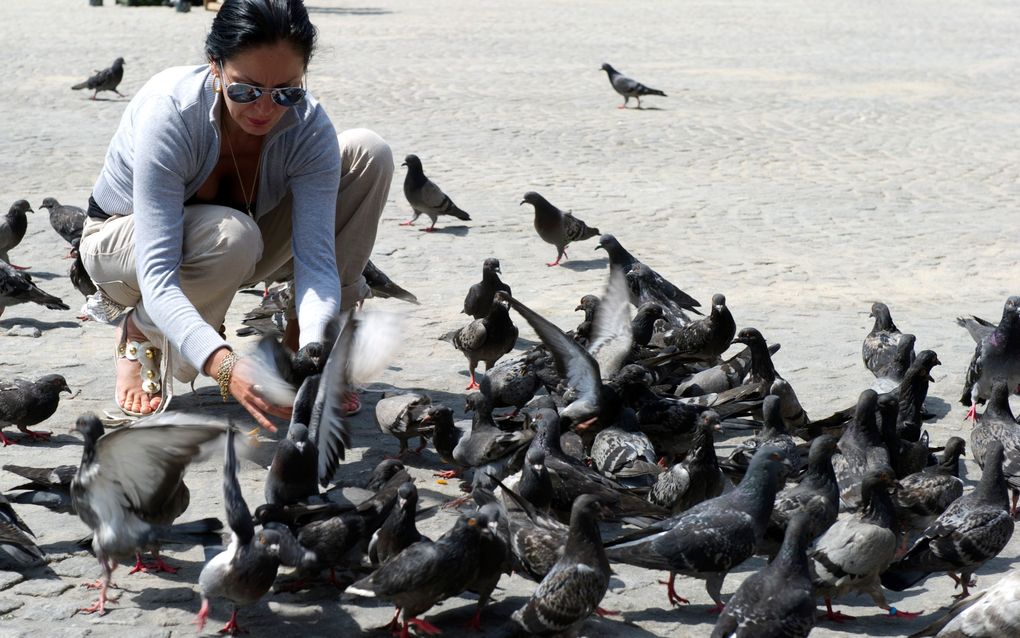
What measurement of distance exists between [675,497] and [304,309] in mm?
1866

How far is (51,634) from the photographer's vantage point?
4344mm

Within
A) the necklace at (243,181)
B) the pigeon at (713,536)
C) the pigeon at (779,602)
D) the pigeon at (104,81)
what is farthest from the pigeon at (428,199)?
the pigeon at (104,81)

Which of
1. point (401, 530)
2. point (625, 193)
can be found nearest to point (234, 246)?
point (401, 530)

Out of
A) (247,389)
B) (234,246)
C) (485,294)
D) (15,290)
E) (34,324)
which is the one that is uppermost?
(234,246)

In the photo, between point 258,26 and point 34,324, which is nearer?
point 258,26

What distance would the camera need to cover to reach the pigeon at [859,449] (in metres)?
5.91

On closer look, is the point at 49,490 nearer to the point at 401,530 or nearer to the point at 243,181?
the point at 401,530

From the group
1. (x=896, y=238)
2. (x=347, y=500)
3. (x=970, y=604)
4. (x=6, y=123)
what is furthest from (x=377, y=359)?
(x=6, y=123)

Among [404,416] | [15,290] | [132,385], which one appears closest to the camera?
[404,416]

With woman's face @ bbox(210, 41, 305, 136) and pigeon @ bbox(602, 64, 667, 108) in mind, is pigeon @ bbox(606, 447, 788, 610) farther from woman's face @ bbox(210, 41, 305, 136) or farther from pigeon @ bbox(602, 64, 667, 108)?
pigeon @ bbox(602, 64, 667, 108)

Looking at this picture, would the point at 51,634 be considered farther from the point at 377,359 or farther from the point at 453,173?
the point at 453,173

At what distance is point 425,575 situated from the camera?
4.41m

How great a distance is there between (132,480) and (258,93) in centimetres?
172

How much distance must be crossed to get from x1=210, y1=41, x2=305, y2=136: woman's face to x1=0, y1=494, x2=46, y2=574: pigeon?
1894mm
